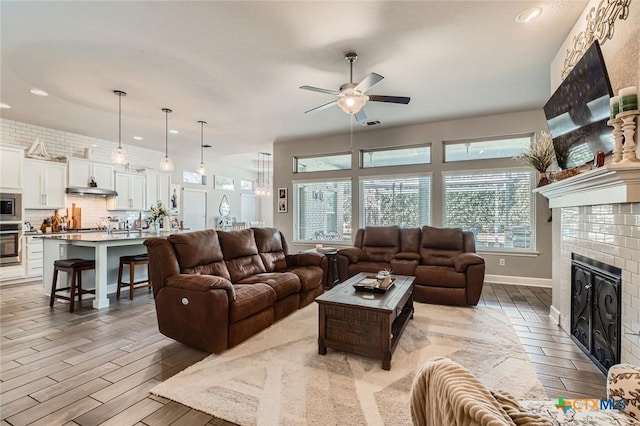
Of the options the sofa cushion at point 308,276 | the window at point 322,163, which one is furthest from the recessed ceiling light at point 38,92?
the window at point 322,163

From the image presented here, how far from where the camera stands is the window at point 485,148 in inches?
206

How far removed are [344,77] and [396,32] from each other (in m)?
1.00

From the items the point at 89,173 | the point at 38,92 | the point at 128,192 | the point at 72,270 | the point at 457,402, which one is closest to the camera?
the point at 457,402

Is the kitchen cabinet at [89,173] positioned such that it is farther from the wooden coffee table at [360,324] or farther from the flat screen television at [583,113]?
the flat screen television at [583,113]

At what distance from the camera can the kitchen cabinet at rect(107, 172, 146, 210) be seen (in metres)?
6.95

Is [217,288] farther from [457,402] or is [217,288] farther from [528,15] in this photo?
[528,15]

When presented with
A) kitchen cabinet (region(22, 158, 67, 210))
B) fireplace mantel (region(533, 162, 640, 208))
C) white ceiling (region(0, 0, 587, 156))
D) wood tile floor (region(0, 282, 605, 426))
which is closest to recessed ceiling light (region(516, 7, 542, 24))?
white ceiling (region(0, 0, 587, 156))

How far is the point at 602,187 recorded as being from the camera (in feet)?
7.35

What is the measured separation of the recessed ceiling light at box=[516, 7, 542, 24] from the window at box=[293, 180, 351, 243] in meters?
4.18

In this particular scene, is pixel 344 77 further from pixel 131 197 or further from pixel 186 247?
pixel 131 197

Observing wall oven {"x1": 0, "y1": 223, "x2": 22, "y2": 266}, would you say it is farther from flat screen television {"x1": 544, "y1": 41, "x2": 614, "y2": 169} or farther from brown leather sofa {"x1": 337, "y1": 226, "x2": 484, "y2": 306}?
flat screen television {"x1": 544, "y1": 41, "x2": 614, "y2": 169}

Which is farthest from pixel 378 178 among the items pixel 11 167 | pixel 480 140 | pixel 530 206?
pixel 11 167

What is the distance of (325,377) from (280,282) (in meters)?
1.35

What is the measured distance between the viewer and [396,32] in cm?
283
